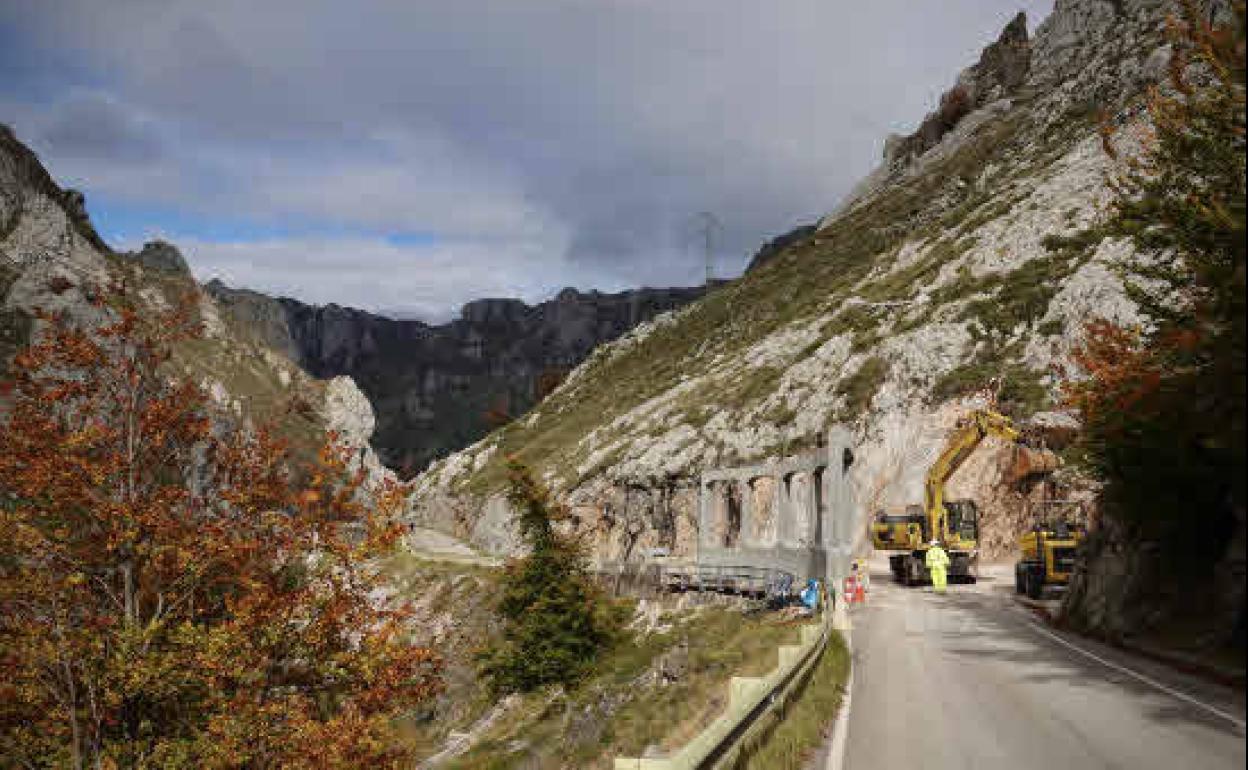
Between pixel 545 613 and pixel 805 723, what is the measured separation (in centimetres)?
2439

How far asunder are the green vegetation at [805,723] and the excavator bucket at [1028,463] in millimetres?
32473

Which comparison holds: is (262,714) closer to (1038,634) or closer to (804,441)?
(1038,634)

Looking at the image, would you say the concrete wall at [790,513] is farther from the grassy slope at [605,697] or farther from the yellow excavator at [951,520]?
the grassy slope at [605,697]

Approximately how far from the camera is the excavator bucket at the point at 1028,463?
40844mm

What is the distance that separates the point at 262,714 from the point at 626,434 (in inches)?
2147

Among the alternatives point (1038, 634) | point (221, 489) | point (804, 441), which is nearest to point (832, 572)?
point (1038, 634)

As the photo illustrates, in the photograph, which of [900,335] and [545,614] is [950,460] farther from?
[900,335]

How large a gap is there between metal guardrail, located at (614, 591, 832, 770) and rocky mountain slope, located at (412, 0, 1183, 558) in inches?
580

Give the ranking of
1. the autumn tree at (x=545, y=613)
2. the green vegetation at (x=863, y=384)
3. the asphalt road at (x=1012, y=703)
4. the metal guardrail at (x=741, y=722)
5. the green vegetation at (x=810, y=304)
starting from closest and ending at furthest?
the asphalt road at (x=1012, y=703) < the metal guardrail at (x=741, y=722) < the autumn tree at (x=545, y=613) < the green vegetation at (x=863, y=384) < the green vegetation at (x=810, y=304)

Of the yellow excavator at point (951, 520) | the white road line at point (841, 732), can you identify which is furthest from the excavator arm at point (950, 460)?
the white road line at point (841, 732)

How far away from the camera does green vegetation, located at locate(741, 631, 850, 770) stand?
7.71m

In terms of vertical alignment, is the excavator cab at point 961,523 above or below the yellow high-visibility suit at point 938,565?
above

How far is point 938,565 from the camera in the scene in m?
27.1

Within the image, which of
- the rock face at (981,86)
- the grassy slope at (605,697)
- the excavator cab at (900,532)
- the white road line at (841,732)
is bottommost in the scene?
the grassy slope at (605,697)
